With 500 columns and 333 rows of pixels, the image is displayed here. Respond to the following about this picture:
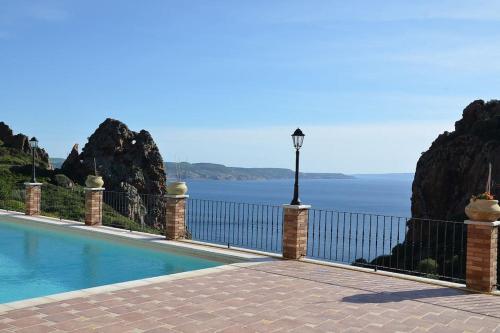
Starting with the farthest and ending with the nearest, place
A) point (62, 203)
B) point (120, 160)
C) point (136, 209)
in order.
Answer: point (120, 160), point (136, 209), point (62, 203)

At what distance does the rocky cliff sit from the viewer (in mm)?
40250

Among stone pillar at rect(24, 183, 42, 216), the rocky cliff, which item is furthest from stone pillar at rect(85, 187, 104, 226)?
the rocky cliff

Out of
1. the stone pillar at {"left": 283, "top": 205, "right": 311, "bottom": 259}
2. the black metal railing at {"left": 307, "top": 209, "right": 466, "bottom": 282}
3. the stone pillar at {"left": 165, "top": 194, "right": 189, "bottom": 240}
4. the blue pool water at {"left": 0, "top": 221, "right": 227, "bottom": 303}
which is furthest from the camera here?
the stone pillar at {"left": 165, "top": 194, "right": 189, "bottom": 240}

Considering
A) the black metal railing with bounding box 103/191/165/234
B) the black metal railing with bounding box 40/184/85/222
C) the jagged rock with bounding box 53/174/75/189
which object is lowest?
the black metal railing with bounding box 103/191/165/234

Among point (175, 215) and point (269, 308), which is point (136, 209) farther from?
point (269, 308)

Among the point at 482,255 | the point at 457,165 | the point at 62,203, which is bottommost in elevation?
the point at 62,203

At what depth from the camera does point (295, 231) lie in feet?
33.3

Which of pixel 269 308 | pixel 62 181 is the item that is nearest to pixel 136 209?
pixel 62 181

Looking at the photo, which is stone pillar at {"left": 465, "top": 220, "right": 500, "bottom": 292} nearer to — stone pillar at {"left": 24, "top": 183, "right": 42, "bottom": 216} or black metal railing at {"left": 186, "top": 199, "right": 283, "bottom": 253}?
black metal railing at {"left": 186, "top": 199, "right": 283, "bottom": 253}

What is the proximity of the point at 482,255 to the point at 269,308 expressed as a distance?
3615 mm

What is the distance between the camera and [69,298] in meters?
6.86

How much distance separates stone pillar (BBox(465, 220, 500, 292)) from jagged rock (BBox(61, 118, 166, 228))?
105 ft

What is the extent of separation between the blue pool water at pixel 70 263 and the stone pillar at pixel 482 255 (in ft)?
15.3

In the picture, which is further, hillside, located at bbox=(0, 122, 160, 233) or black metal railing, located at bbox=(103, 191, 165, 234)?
black metal railing, located at bbox=(103, 191, 165, 234)
